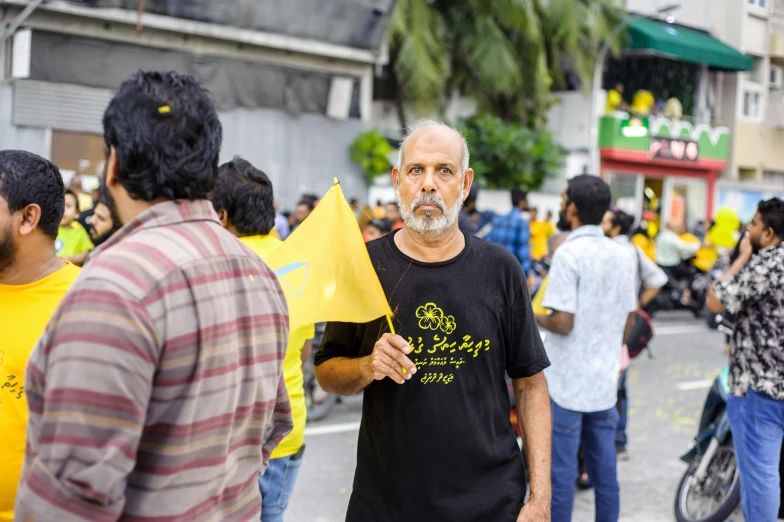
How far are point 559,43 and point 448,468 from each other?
68.2ft

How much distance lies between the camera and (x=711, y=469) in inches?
197

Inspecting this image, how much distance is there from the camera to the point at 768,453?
4062 millimetres

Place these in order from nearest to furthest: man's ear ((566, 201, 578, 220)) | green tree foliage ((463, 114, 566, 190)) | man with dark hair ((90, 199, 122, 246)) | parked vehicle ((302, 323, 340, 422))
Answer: man's ear ((566, 201, 578, 220))
man with dark hair ((90, 199, 122, 246))
parked vehicle ((302, 323, 340, 422))
green tree foliage ((463, 114, 566, 190))

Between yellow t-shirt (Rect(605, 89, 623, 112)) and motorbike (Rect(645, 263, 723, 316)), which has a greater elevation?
yellow t-shirt (Rect(605, 89, 623, 112))

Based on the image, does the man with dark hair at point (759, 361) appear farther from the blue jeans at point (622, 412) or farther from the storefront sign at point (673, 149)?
the storefront sign at point (673, 149)

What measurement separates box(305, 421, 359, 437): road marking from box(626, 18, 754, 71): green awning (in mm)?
19726

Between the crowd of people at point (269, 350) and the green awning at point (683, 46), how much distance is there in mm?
20853

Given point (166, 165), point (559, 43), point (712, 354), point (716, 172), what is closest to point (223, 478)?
point (166, 165)

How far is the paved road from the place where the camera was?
Answer: 538 cm

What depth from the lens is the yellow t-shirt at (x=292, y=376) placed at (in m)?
3.41

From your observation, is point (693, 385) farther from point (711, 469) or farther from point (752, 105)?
point (752, 105)

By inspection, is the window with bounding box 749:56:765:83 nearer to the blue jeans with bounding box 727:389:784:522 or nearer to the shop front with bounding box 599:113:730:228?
the shop front with bounding box 599:113:730:228

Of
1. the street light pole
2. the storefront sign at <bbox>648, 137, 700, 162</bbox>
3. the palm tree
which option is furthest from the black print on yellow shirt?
the storefront sign at <bbox>648, 137, 700, 162</bbox>

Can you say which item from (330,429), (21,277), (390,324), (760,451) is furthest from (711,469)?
(21,277)
